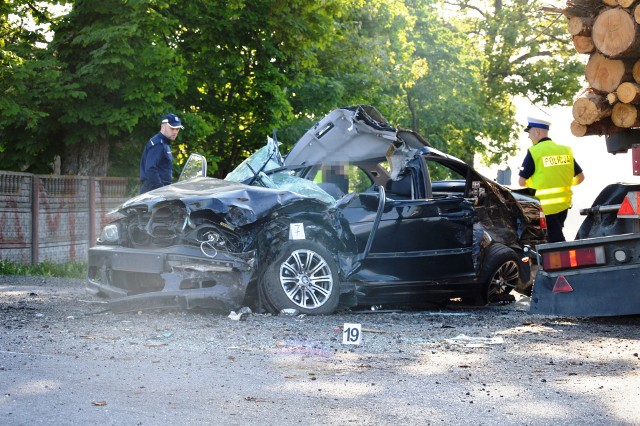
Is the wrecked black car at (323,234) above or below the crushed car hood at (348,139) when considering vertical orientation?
below

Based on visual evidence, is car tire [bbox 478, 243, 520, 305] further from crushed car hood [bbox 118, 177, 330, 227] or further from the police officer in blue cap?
the police officer in blue cap

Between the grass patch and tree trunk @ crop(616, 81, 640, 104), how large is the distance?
33.1 feet

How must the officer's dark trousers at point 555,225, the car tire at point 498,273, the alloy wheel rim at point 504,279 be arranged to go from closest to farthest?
1. the car tire at point 498,273
2. the alloy wheel rim at point 504,279
3. the officer's dark trousers at point 555,225

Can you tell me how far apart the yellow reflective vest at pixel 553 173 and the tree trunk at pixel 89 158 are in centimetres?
1129

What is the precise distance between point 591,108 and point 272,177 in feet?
11.0

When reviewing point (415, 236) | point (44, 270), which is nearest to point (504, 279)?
point (415, 236)

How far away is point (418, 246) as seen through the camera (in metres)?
10.7

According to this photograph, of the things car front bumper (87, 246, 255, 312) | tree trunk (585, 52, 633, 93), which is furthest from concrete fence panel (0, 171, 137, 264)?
tree trunk (585, 52, 633, 93)

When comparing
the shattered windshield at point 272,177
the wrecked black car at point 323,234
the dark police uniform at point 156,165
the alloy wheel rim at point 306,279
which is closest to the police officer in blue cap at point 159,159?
the dark police uniform at point 156,165

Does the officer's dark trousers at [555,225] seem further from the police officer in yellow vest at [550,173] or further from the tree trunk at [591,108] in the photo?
the tree trunk at [591,108]

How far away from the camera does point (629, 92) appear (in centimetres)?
933

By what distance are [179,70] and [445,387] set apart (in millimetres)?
15363

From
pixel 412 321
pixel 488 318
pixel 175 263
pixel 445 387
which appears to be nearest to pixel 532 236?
pixel 488 318

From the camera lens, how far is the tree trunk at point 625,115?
9.40m
